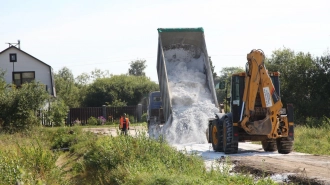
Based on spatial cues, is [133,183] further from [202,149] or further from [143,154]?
[202,149]

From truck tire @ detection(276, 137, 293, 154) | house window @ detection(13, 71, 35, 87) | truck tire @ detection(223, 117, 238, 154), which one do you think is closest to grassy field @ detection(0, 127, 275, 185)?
truck tire @ detection(223, 117, 238, 154)

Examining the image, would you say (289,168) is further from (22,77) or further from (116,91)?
(116,91)

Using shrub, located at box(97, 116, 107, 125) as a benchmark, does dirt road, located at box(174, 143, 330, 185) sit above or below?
below

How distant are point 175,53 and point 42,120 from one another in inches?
547

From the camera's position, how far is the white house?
183ft

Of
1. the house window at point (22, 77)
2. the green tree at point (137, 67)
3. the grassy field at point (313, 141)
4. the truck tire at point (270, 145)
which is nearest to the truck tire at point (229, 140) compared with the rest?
the truck tire at point (270, 145)

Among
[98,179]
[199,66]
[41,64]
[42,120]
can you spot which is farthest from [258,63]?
[41,64]

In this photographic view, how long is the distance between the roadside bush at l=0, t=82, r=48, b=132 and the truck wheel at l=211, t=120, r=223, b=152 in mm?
16055

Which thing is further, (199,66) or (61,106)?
(61,106)

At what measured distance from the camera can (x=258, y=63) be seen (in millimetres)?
16453

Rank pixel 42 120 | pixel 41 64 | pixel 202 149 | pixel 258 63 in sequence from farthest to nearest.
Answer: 1. pixel 41 64
2. pixel 42 120
3. pixel 202 149
4. pixel 258 63

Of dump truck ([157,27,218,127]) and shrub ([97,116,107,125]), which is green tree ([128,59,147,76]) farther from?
dump truck ([157,27,218,127])

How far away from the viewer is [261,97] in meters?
16.7

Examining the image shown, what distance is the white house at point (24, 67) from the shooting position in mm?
55844
